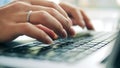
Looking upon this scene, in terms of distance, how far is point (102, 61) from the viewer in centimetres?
32

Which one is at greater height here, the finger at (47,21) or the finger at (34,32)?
the finger at (47,21)

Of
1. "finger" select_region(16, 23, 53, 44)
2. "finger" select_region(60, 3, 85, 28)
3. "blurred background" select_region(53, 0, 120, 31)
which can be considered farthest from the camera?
"blurred background" select_region(53, 0, 120, 31)

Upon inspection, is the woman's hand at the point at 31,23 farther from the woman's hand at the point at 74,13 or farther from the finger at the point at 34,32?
the woman's hand at the point at 74,13

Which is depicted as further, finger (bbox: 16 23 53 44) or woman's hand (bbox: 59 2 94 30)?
woman's hand (bbox: 59 2 94 30)

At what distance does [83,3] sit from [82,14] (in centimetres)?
115

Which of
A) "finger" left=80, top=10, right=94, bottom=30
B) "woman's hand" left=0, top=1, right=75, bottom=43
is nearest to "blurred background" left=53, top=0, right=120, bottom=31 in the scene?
"finger" left=80, top=10, right=94, bottom=30

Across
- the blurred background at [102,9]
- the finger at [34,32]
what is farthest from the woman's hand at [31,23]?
the blurred background at [102,9]

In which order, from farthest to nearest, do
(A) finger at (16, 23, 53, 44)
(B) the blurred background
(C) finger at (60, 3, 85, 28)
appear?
(B) the blurred background, (C) finger at (60, 3, 85, 28), (A) finger at (16, 23, 53, 44)

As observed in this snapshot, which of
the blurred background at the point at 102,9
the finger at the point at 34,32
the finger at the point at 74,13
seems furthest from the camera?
the blurred background at the point at 102,9

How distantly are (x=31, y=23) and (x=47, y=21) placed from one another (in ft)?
0.14

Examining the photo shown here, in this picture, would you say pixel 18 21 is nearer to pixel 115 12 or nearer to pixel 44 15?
pixel 44 15

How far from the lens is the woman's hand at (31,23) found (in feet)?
1.50

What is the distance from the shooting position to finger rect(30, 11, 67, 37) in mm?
480

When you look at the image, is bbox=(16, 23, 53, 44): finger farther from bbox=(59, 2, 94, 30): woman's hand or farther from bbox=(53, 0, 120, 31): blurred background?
bbox=(53, 0, 120, 31): blurred background
